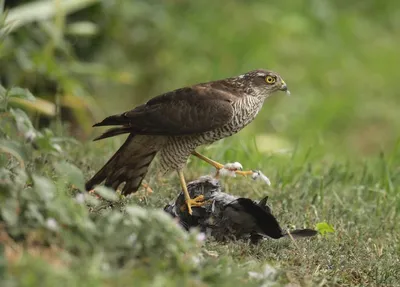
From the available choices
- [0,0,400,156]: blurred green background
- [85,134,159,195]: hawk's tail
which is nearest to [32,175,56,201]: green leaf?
[85,134,159,195]: hawk's tail

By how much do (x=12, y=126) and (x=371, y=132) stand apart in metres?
5.88

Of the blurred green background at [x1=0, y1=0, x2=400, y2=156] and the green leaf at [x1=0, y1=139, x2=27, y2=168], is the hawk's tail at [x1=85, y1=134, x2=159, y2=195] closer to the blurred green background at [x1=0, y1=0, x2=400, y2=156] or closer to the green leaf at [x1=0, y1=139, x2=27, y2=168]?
the green leaf at [x1=0, y1=139, x2=27, y2=168]

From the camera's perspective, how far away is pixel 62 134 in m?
6.27

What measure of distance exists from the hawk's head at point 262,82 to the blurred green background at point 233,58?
252 cm

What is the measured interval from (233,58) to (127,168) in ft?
20.2

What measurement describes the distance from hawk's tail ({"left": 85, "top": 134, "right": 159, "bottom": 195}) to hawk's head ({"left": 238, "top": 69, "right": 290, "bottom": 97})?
651mm

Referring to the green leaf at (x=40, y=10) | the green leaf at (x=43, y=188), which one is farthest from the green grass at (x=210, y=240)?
the green leaf at (x=40, y=10)

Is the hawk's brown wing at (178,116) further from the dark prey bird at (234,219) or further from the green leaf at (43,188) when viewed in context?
the green leaf at (43,188)

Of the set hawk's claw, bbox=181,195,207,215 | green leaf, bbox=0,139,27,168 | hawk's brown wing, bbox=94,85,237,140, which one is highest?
hawk's brown wing, bbox=94,85,237,140

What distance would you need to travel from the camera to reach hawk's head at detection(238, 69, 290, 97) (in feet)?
17.0

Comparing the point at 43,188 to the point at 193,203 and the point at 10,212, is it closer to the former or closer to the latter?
the point at 10,212

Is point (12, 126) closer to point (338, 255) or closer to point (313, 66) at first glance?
point (338, 255)

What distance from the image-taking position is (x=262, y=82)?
5.22 metres

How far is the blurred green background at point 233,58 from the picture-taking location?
311 inches
